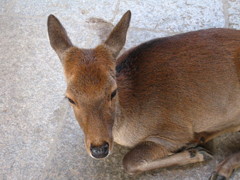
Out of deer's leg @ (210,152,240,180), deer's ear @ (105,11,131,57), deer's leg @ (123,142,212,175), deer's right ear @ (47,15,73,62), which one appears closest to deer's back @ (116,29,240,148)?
deer's leg @ (123,142,212,175)

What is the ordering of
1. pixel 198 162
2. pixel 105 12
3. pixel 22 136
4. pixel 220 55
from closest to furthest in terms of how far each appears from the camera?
pixel 220 55 < pixel 198 162 < pixel 22 136 < pixel 105 12

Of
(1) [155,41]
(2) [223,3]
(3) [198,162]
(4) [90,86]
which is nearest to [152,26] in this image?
(2) [223,3]

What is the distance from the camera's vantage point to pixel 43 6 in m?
5.45

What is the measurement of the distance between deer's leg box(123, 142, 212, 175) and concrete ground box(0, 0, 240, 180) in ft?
0.32

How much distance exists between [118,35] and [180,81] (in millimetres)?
776

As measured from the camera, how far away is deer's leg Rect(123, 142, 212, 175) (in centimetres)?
333

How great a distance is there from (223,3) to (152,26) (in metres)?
1.30

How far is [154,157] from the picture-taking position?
11.1 ft

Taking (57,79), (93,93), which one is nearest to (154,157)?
(93,93)

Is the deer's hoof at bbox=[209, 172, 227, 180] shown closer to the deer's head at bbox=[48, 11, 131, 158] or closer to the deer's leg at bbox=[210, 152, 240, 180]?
the deer's leg at bbox=[210, 152, 240, 180]

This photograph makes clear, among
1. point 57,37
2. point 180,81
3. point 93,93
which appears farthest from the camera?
point 180,81

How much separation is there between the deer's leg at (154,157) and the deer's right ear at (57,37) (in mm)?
1230

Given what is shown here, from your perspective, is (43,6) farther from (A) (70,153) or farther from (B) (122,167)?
(B) (122,167)

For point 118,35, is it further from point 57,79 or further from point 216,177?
point 216,177
